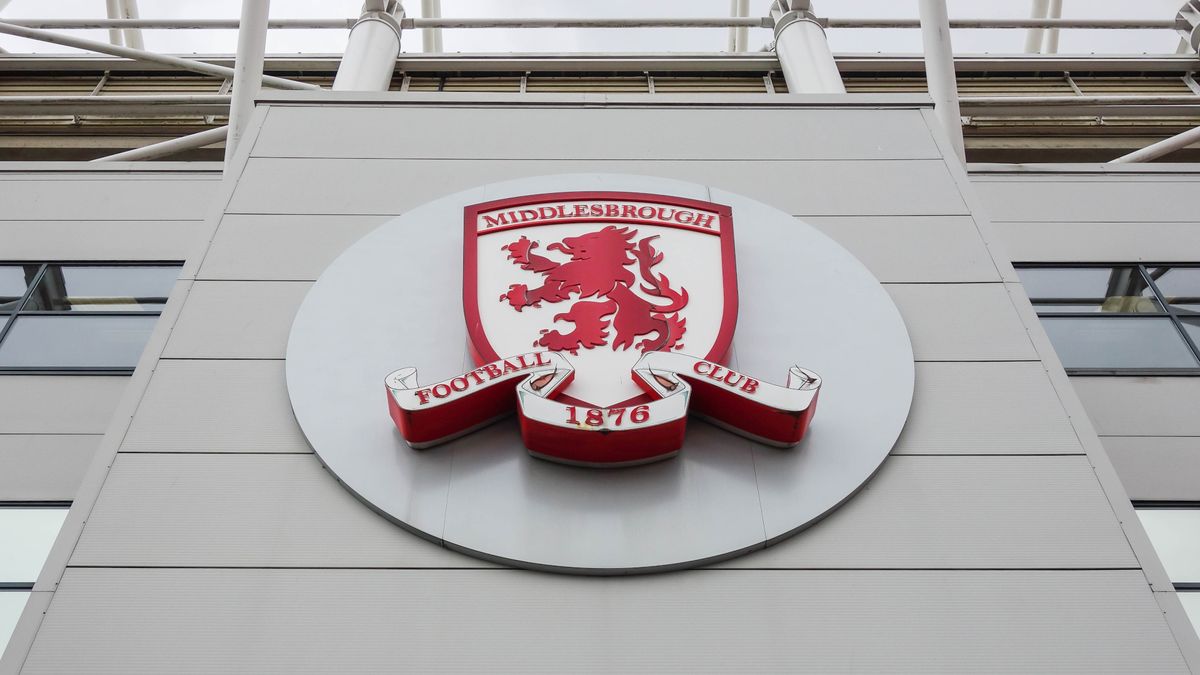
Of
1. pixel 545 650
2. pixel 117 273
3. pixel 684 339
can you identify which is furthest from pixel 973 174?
pixel 117 273

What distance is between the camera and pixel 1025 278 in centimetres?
930

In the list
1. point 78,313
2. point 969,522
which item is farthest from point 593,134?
point 78,313

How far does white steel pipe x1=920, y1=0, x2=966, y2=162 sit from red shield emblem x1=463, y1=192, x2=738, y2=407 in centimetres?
400

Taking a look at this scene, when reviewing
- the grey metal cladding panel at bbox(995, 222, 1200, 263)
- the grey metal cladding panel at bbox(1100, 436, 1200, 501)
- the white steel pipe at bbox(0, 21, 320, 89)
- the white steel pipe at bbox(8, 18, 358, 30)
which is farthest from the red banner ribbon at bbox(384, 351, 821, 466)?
the white steel pipe at bbox(8, 18, 358, 30)

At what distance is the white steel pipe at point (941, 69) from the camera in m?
9.62

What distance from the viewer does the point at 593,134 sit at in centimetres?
797

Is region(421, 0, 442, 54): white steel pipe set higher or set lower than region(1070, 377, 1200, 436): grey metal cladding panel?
higher

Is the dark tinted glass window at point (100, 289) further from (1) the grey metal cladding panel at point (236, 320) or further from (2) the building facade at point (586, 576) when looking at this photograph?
(1) the grey metal cladding panel at point (236, 320)

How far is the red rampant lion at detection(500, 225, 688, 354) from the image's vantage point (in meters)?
5.80

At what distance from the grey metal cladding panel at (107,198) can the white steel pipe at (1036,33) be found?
56.8 ft

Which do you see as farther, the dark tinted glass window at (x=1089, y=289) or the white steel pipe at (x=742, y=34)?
the white steel pipe at (x=742, y=34)

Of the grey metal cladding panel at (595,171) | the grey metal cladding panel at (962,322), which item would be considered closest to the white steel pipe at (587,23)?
the grey metal cladding panel at (595,171)

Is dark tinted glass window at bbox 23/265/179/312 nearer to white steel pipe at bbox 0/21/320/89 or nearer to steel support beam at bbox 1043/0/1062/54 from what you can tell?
white steel pipe at bbox 0/21/320/89

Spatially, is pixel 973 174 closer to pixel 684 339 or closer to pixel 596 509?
pixel 684 339
